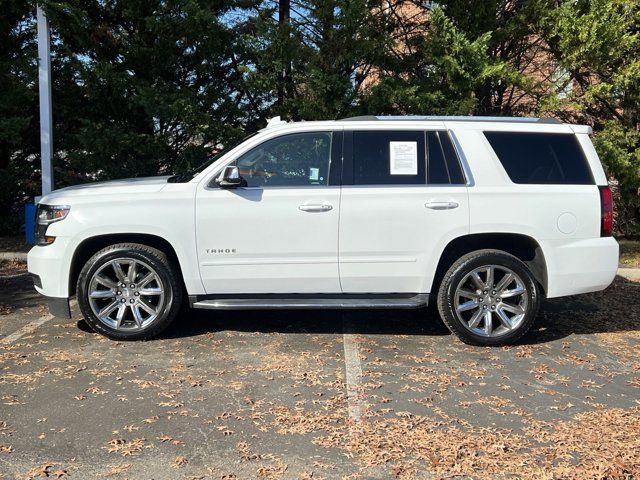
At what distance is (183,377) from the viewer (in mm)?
4445

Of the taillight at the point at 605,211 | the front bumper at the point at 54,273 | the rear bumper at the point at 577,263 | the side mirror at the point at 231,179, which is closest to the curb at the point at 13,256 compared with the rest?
the front bumper at the point at 54,273

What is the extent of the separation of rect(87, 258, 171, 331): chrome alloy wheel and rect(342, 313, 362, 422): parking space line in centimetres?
170

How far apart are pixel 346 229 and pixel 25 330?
323 centimetres

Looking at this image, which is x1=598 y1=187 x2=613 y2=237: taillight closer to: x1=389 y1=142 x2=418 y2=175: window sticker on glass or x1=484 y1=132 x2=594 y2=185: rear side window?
x1=484 y1=132 x2=594 y2=185: rear side window

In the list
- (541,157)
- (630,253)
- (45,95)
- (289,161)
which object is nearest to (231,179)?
(289,161)

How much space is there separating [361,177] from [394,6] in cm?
610

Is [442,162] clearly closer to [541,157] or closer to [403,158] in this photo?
[403,158]

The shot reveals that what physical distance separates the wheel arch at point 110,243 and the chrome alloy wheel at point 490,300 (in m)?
2.56

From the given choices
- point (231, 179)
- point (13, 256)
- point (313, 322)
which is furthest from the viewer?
point (13, 256)

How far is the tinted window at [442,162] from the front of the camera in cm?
521

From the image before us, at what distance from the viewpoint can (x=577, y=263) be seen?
17.0 feet

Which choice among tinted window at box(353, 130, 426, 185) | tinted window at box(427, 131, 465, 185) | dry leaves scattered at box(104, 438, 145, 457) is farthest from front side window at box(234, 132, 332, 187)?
dry leaves scattered at box(104, 438, 145, 457)

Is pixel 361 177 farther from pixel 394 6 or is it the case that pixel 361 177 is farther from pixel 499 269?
pixel 394 6

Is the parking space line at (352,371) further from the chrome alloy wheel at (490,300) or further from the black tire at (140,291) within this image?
the black tire at (140,291)
